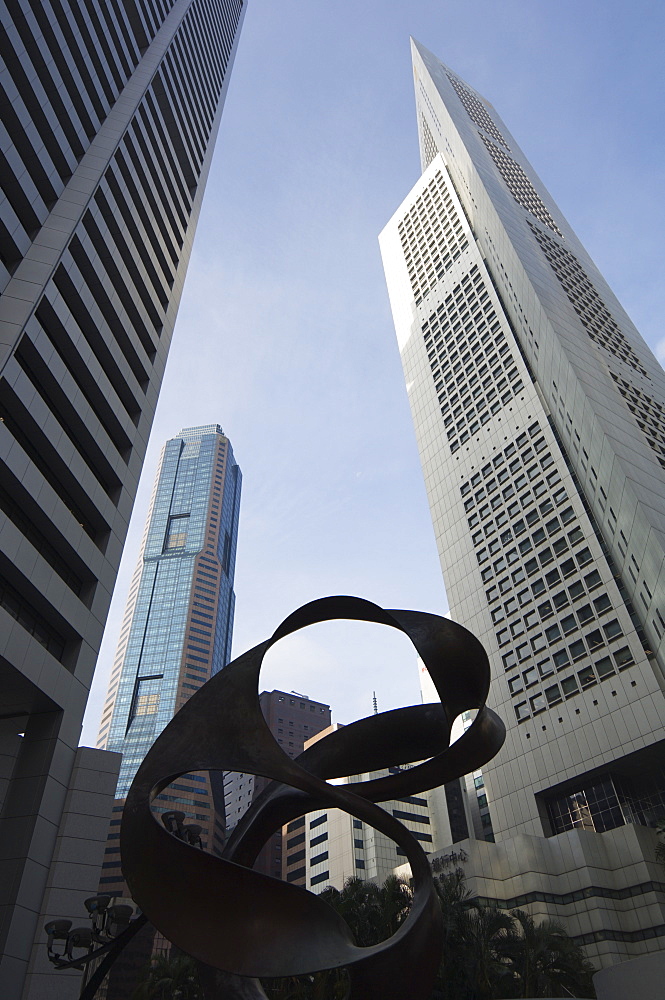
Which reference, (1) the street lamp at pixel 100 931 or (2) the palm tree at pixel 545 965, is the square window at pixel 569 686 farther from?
(1) the street lamp at pixel 100 931

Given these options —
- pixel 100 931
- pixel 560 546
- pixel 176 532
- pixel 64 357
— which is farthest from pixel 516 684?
pixel 176 532

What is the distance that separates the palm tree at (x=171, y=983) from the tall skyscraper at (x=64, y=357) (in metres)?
5.80

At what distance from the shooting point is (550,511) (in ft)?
182

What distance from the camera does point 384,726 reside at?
15312 millimetres

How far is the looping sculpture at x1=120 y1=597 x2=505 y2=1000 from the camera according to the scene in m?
11.0

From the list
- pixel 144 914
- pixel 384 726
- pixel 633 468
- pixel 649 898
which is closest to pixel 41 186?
pixel 384 726

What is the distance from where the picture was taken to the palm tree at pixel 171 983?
23812 mm

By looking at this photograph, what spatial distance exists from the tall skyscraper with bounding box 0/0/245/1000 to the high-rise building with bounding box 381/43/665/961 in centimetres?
3065

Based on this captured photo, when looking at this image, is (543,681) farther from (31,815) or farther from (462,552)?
(31,815)

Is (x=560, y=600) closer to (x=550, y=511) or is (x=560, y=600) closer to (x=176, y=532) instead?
(x=550, y=511)

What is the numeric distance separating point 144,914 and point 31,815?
12616 mm

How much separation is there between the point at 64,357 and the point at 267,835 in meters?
22.4

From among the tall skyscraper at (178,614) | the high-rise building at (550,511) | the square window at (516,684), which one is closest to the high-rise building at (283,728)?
the tall skyscraper at (178,614)

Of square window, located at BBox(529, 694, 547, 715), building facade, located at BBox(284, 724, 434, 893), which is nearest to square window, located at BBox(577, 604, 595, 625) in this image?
square window, located at BBox(529, 694, 547, 715)
